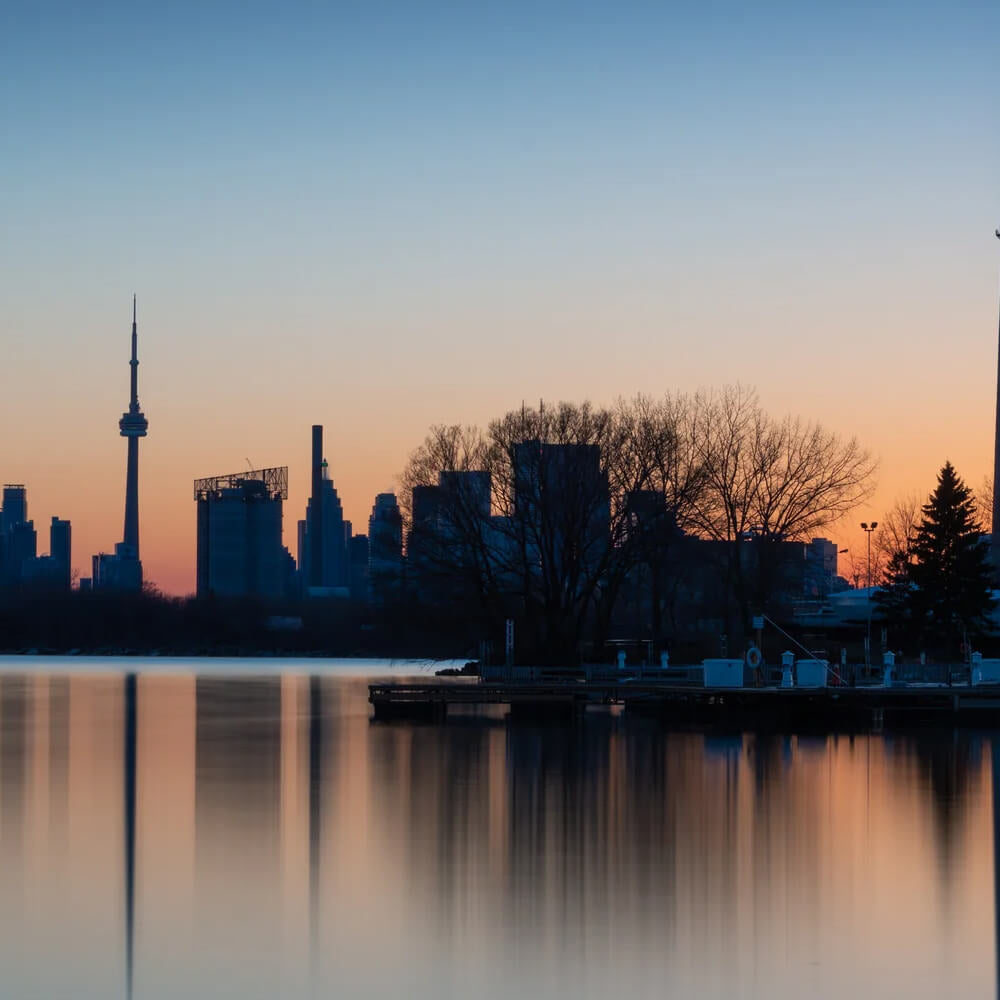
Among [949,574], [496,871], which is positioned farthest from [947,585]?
[496,871]

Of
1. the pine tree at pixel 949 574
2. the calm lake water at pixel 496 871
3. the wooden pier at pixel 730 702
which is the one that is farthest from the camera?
the pine tree at pixel 949 574

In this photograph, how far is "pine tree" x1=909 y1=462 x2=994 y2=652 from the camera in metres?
78.0

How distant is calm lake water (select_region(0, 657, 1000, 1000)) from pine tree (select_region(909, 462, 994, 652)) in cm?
3096

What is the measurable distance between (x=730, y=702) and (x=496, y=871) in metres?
37.0

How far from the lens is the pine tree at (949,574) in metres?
78.0

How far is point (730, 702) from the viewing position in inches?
2430

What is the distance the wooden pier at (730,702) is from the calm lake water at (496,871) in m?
10.8

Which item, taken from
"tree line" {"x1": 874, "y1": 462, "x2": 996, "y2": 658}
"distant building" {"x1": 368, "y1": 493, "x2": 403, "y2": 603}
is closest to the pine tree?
"tree line" {"x1": 874, "y1": 462, "x2": 996, "y2": 658}

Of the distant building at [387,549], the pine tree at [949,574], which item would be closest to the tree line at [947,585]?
the pine tree at [949,574]

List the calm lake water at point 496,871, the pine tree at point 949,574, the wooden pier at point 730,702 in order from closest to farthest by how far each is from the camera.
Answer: the calm lake water at point 496,871, the wooden pier at point 730,702, the pine tree at point 949,574

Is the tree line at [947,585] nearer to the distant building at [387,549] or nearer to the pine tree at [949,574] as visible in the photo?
the pine tree at [949,574]

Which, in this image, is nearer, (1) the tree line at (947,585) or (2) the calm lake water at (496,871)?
(2) the calm lake water at (496,871)

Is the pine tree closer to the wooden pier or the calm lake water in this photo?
the wooden pier

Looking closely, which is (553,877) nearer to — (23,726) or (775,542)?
(23,726)
